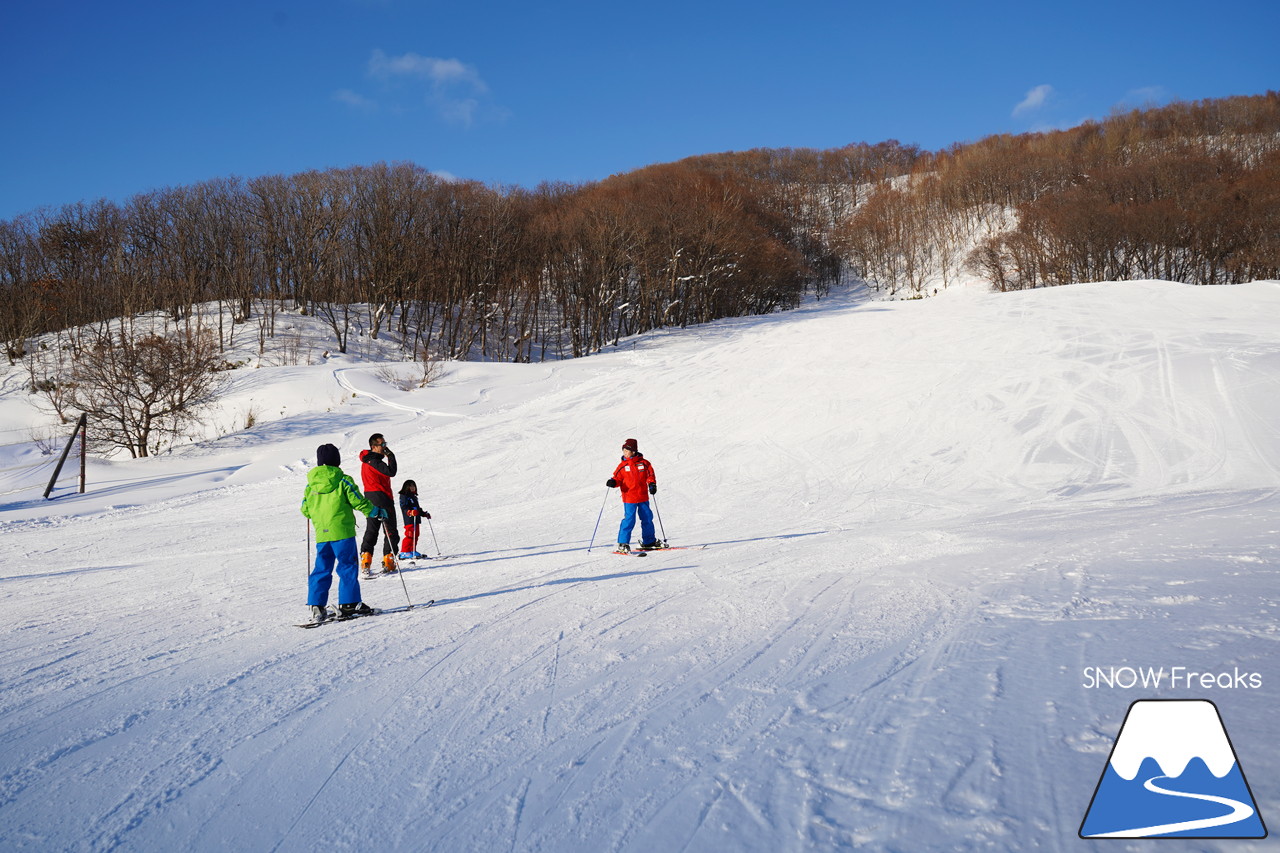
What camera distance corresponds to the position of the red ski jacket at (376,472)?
942 centimetres

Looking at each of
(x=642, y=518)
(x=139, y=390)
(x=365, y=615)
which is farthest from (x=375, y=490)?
(x=139, y=390)

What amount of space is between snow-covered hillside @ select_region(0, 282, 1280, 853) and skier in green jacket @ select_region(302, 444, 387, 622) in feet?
1.88

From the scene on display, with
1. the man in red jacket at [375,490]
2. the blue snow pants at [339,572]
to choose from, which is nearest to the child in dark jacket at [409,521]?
the man in red jacket at [375,490]

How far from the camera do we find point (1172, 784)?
3.07 metres

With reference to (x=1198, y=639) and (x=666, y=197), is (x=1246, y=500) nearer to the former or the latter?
(x=1198, y=639)

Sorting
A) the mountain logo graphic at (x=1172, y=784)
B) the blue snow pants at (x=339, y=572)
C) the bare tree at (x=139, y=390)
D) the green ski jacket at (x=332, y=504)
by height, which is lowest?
the mountain logo graphic at (x=1172, y=784)

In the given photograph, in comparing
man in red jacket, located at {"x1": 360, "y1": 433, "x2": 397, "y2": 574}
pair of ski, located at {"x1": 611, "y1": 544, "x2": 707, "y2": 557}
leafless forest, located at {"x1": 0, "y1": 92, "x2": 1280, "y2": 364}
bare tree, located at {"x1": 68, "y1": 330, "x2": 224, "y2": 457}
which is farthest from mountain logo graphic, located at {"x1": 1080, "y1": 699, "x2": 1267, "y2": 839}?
leafless forest, located at {"x1": 0, "y1": 92, "x2": 1280, "y2": 364}

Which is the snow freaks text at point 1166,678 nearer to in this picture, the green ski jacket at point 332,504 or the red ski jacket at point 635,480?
the green ski jacket at point 332,504

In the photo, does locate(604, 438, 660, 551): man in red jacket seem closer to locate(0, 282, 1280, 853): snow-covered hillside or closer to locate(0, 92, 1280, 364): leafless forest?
locate(0, 282, 1280, 853): snow-covered hillside

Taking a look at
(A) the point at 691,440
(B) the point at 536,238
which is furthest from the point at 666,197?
(A) the point at 691,440

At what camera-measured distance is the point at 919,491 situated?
13852 millimetres

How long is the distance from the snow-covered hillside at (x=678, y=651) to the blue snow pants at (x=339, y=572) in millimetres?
481

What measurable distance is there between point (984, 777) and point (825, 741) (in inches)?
31.5

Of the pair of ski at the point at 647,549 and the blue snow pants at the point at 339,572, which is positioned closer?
the blue snow pants at the point at 339,572
